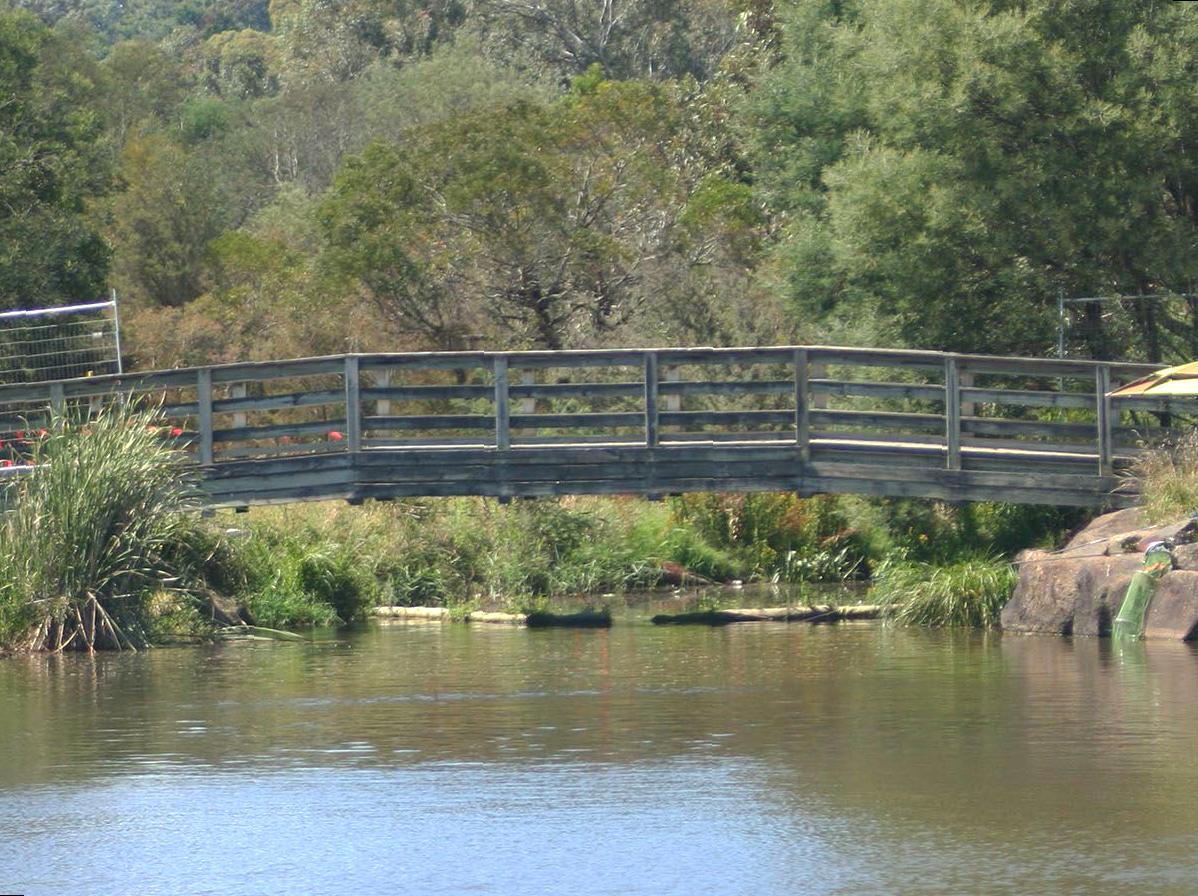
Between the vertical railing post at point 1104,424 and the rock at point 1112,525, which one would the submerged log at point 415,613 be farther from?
the vertical railing post at point 1104,424

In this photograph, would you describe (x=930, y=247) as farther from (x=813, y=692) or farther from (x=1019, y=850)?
(x=1019, y=850)

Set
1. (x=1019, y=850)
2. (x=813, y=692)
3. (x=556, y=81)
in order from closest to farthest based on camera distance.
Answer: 1. (x=1019, y=850)
2. (x=813, y=692)
3. (x=556, y=81)

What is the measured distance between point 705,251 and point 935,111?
12.8 m

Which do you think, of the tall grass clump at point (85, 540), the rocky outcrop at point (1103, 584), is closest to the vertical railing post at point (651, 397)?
the rocky outcrop at point (1103, 584)

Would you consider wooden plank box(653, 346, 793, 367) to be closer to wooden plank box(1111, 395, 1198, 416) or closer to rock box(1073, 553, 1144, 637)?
wooden plank box(1111, 395, 1198, 416)

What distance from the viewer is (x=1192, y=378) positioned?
1809 centimetres

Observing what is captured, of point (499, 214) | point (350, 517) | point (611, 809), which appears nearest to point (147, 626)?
point (350, 517)

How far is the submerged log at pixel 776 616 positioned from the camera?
20688 millimetres

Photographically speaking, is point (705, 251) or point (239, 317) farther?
point (239, 317)

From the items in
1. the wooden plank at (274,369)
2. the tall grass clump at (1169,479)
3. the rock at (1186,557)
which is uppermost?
the wooden plank at (274,369)

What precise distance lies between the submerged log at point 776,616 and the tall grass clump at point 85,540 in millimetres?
5166

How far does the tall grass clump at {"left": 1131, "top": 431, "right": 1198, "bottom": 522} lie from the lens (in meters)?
18.8

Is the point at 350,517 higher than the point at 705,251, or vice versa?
the point at 705,251

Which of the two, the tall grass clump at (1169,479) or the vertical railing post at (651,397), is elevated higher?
the vertical railing post at (651,397)
